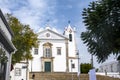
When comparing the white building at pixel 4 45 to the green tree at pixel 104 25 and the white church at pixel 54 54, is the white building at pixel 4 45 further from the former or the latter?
the white church at pixel 54 54

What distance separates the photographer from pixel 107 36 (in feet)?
60.7

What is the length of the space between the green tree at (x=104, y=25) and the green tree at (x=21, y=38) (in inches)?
393

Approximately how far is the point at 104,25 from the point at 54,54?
98.8ft

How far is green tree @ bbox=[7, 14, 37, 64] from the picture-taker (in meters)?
27.2

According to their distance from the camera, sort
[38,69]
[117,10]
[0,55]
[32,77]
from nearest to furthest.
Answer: [0,55] < [117,10] < [32,77] < [38,69]

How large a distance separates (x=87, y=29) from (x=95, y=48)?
6.05 feet

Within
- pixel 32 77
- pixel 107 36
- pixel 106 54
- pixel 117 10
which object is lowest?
pixel 32 77

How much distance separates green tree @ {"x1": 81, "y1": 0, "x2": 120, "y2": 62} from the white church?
27394 millimetres

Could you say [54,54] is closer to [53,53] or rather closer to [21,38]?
[53,53]

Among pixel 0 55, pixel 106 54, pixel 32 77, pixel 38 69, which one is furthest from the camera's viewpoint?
pixel 38 69

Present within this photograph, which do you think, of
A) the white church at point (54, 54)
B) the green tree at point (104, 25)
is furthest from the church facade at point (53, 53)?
the green tree at point (104, 25)

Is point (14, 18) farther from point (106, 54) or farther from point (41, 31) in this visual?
point (41, 31)

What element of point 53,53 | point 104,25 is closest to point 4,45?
point 104,25

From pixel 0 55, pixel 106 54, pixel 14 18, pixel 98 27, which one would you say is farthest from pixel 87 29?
pixel 14 18
